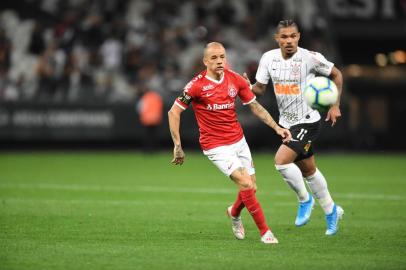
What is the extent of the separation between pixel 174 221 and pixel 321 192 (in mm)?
2111

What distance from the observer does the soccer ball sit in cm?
976

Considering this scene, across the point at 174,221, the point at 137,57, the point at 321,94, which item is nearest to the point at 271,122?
the point at 321,94

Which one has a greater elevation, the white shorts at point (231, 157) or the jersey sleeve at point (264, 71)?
the jersey sleeve at point (264, 71)

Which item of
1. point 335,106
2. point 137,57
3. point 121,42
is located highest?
point 335,106

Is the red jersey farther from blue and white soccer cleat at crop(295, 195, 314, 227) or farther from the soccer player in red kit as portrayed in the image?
blue and white soccer cleat at crop(295, 195, 314, 227)

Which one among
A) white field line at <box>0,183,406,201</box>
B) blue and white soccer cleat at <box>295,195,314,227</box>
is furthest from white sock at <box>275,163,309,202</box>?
white field line at <box>0,183,406,201</box>

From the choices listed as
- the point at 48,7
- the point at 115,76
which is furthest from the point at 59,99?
the point at 48,7

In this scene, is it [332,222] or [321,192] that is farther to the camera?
[321,192]

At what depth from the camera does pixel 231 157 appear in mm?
9875

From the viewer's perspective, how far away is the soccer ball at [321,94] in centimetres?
976

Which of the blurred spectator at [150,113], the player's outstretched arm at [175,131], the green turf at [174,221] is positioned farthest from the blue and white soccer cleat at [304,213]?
the blurred spectator at [150,113]

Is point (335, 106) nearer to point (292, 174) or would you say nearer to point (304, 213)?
point (292, 174)

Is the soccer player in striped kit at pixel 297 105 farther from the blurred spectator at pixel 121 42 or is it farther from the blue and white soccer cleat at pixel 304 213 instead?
the blurred spectator at pixel 121 42

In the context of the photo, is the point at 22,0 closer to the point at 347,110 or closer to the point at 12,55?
the point at 12,55
